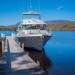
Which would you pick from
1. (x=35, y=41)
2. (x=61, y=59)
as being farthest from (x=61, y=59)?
(x=35, y=41)

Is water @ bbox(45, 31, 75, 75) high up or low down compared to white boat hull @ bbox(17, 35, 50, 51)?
down

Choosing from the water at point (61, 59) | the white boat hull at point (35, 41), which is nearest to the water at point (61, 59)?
the water at point (61, 59)

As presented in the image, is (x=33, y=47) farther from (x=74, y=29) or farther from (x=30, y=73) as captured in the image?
(x=74, y=29)

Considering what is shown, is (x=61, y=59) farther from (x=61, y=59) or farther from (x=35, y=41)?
(x=35, y=41)

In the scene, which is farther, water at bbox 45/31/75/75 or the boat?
the boat

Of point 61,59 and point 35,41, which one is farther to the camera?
point 35,41

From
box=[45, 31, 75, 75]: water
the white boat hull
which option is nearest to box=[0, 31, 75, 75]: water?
box=[45, 31, 75, 75]: water

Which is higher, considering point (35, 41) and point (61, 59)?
point (35, 41)

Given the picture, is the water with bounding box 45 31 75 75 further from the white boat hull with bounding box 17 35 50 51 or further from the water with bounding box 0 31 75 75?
the white boat hull with bounding box 17 35 50 51

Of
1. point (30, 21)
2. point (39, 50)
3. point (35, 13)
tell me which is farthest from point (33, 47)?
point (35, 13)

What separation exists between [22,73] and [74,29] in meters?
187

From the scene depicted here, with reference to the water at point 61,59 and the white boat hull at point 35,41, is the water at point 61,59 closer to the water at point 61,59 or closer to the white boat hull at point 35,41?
the water at point 61,59

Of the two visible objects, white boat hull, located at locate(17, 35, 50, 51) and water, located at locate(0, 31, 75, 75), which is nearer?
water, located at locate(0, 31, 75, 75)

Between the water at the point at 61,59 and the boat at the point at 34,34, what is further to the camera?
the boat at the point at 34,34
